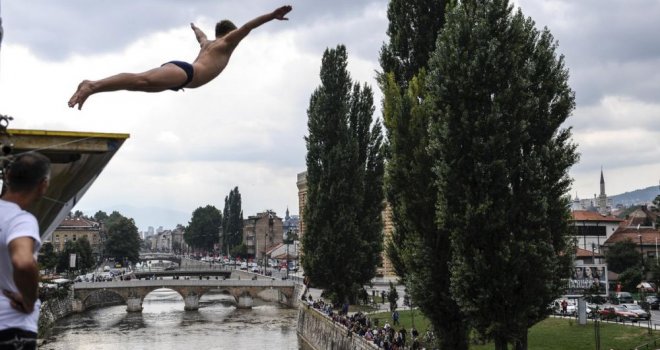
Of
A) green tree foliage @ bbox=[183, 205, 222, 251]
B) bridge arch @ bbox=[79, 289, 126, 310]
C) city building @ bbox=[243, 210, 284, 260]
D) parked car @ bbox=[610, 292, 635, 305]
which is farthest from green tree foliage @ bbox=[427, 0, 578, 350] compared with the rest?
green tree foliage @ bbox=[183, 205, 222, 251]

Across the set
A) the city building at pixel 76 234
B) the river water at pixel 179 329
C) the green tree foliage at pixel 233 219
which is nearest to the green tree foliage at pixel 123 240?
the city building at pixel 76 234

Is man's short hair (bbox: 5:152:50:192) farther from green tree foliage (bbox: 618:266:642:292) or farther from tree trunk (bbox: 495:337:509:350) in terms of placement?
green tree foliage (bbox: 618:266:642:292)

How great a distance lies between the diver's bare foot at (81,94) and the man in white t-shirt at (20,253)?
1.33 metres

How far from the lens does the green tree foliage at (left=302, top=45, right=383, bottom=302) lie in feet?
125

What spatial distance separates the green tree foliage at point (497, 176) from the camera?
18359 millimetres

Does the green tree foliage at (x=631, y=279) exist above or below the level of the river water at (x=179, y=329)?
above

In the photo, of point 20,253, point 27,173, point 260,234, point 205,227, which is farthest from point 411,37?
point 205,227

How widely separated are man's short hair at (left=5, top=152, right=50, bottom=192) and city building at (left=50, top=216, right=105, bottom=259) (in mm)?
118244

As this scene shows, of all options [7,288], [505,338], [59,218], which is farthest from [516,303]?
[7,288]

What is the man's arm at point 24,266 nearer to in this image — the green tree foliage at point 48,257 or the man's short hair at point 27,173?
the man's short hair at point 27,173

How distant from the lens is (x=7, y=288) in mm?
3102

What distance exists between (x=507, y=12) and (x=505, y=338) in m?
9.30

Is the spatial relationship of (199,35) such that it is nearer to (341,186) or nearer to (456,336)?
(456,336)

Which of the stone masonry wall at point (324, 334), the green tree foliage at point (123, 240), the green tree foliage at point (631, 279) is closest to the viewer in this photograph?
the stone masonry wall at point (324, 334)
